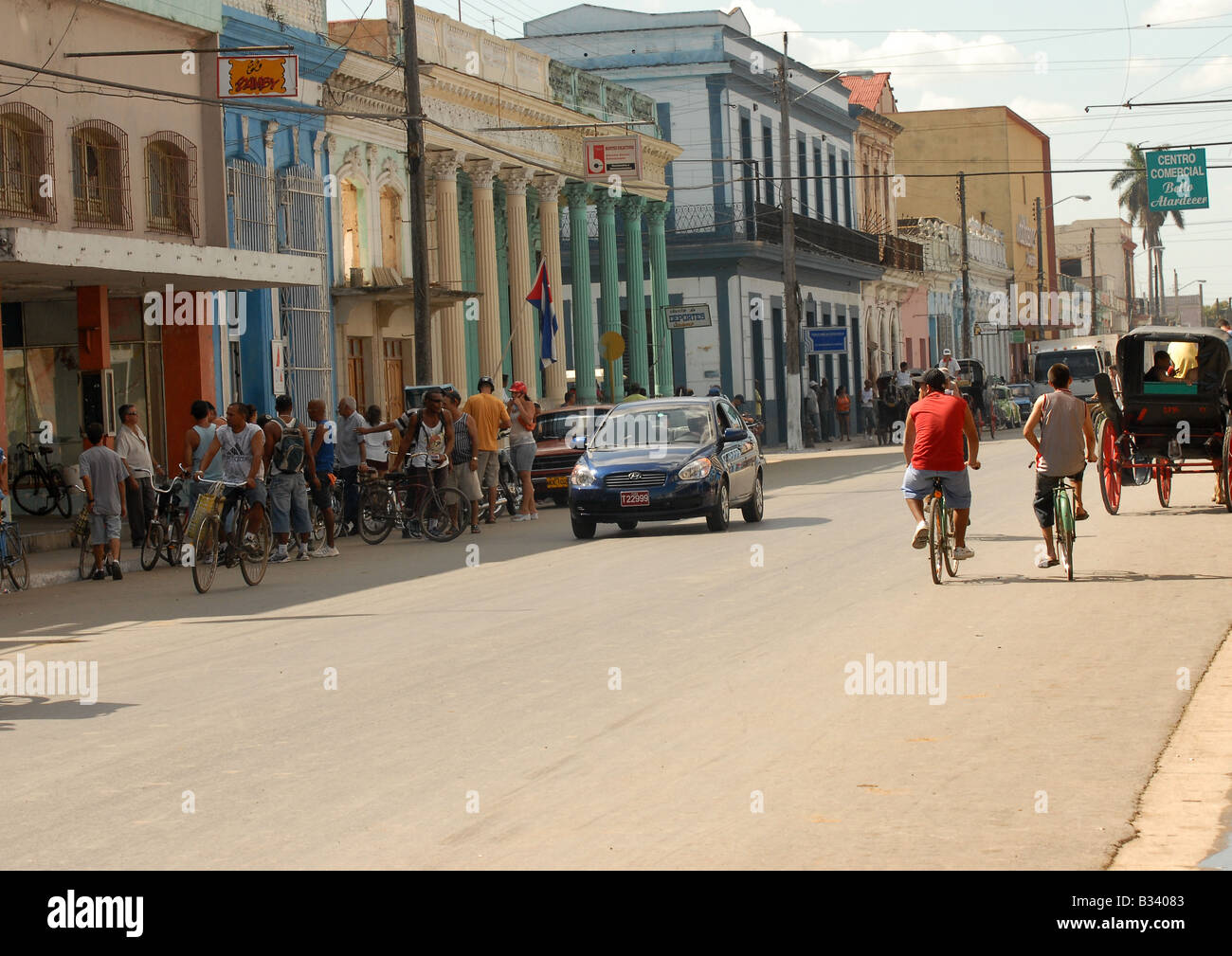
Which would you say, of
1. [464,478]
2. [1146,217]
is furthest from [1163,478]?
[1146,217]

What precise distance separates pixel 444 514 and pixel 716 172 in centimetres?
3414

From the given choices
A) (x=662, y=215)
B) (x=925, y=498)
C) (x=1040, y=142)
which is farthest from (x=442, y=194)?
(x=1040, y=142)

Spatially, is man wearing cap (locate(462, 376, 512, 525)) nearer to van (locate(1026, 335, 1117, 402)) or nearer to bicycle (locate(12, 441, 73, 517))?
bicycle (locate(12, 441, 73, 517))

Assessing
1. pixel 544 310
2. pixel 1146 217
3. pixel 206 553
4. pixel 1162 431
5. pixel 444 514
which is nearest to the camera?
pixel 206 553

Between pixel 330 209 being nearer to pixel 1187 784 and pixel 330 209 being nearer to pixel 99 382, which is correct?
pixel 99 382

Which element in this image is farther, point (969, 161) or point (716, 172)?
point (969, 161)

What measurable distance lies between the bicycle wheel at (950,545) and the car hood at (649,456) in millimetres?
6357

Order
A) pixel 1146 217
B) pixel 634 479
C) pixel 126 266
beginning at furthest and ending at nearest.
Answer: pixel 1146 217 < pixel 126 266 < pixel 634 479

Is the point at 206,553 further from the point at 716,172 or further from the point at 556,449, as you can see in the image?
the point at 716,172

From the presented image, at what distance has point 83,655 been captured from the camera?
12.6 metres

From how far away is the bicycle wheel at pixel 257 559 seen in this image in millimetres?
17422

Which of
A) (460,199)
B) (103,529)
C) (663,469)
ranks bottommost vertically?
(103,529)

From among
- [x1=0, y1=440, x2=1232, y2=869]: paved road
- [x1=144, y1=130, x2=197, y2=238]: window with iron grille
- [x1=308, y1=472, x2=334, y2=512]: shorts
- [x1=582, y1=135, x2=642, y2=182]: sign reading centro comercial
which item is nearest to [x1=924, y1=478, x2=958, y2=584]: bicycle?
[x1=0, y1=440, x2=1232, y2=869]: paved road

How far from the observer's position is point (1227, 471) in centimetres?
2019
